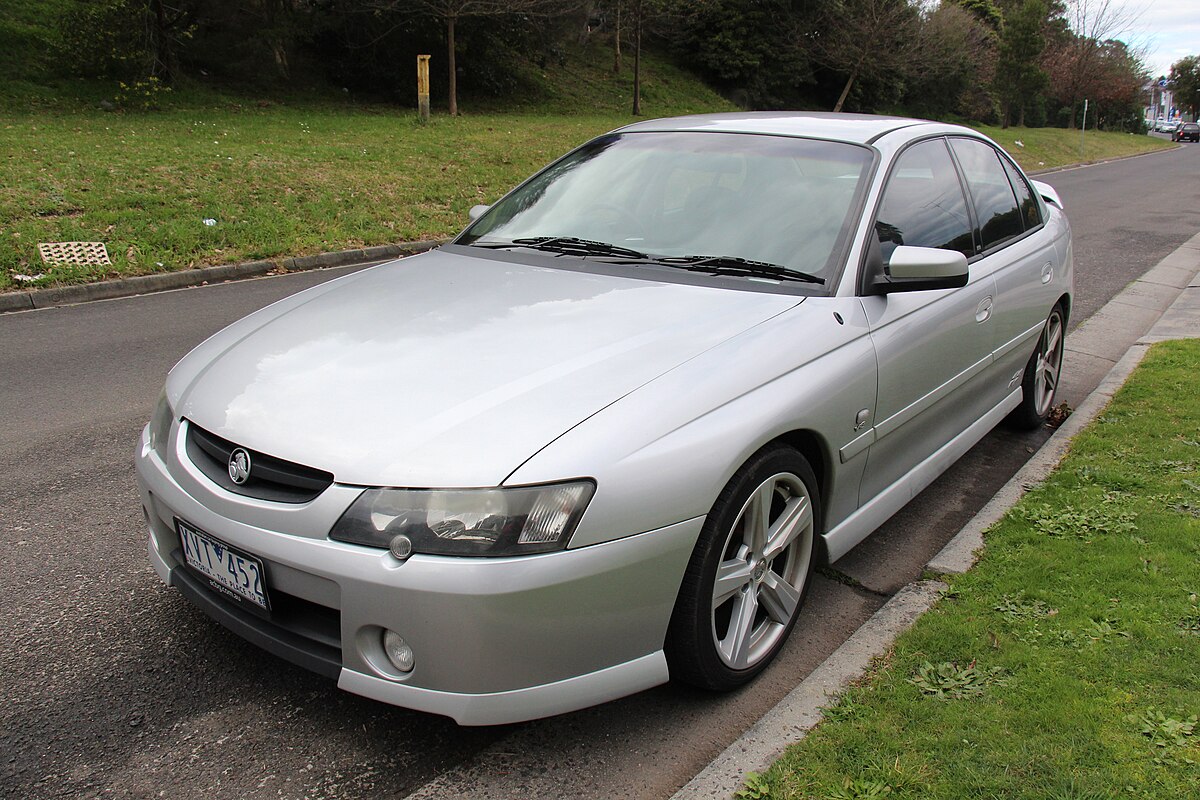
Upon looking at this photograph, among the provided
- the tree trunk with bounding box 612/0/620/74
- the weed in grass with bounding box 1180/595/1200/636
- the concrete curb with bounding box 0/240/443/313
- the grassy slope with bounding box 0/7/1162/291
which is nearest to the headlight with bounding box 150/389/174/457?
the weed in grass with bounding box 1180/595/1200/636

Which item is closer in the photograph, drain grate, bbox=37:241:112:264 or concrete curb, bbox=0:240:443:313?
concrete curb, bbox=0:240:443:313

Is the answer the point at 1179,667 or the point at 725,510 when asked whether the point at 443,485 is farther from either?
the point at 1179,667

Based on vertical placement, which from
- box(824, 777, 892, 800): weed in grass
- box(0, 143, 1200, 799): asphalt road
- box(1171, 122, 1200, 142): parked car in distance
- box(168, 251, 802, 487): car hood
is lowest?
box(0, 143, 1200, 799): asphalt road

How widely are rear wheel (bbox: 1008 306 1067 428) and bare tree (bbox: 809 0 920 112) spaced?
1311 inches

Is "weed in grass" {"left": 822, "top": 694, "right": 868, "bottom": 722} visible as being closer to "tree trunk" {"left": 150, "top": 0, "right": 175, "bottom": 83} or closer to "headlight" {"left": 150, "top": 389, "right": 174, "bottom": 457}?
"headlight" {"left": 150, "top": 389, "right": 174, "bottom": 457}

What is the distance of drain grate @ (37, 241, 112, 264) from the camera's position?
28.5 ft

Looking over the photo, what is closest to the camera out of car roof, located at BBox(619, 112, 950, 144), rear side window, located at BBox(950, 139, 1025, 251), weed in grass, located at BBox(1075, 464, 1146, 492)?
car roof, located at BBox(619, 112, 950, 144)

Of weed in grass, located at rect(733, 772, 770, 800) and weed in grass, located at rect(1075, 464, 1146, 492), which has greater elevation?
weed in grass, located at rect(1075, 464, 1146, 492)

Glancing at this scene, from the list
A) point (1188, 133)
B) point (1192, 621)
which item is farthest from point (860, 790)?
point (1188, 133)

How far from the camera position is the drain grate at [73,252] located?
342 inches

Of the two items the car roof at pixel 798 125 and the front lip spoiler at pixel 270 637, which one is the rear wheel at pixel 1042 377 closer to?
the car roof at pixel 798 125

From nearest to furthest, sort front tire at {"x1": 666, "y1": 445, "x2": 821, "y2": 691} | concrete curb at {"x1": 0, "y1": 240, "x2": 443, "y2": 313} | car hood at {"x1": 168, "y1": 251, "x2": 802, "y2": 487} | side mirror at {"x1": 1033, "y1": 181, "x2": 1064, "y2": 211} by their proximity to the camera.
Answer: car hood at {"x1": 168, "y1": 251, "x2": 802, "y2": 487} → front tire at {"x1": 666, "y1": 445, "x2": 821, "y2": 691} → side mirror at {"x1": 1033, "y1": 181, "x2": 1064, "y2": 211} → concrete curb at {"x1": 0, "y1": 240, "x2": 443, "y2": 313}

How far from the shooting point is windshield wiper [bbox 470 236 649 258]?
342cm

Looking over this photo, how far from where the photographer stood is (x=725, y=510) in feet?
8.04
